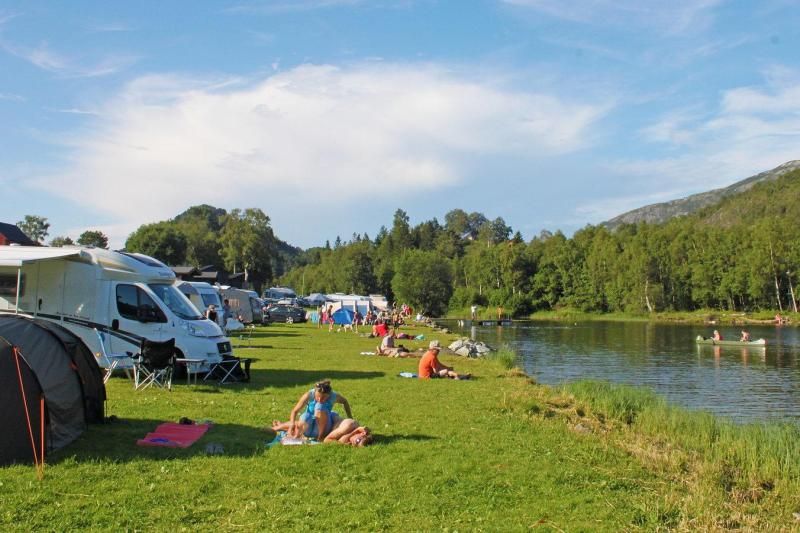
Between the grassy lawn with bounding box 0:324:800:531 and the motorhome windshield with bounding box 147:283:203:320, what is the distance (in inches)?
138

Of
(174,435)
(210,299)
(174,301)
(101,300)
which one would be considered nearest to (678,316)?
(210,299)

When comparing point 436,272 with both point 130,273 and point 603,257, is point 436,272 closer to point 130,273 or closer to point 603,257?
point 603,257

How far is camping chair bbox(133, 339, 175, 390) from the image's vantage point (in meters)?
14.5

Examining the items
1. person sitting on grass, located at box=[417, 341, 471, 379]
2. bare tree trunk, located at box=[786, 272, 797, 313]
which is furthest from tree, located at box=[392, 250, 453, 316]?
person sitting on grass, located at box=[417, 341, 471, 379]

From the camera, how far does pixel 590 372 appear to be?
91.4 feet

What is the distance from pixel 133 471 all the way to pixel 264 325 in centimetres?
3865

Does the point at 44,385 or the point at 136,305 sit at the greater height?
the point at 136,305

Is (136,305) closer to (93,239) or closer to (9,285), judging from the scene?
(9,285)

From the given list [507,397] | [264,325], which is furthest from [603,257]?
[507,397]

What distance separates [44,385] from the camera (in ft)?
29.2

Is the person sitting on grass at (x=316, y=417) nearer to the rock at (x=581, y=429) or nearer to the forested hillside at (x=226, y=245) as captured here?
the rock at (x=581, y=429)

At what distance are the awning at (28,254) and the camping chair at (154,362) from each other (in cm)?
274

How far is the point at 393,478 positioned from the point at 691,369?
25.9m

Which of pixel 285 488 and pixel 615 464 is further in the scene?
pixel 615 464
